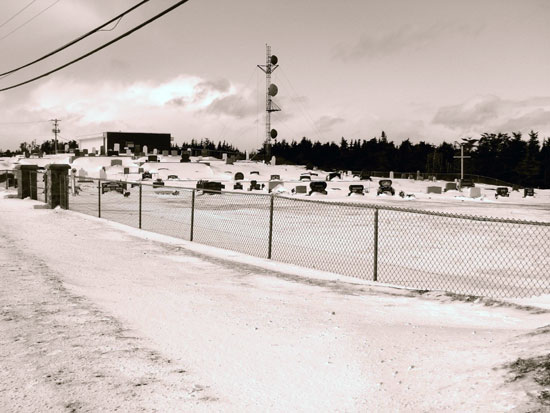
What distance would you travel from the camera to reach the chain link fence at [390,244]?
38.2 feet

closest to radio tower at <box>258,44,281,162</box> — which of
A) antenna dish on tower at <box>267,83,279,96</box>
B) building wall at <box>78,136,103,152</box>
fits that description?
antenna dish on tower at <box>267,83,279,96</box>

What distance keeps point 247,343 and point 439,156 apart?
115103 millimetres

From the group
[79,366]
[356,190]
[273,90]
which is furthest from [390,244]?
[273,90]

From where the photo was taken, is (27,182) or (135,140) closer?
(27,182)

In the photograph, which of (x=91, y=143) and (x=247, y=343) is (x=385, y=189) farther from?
(x=91, y=143)

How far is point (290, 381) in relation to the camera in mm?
4793

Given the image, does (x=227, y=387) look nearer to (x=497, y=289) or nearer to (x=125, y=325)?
(x=125, y=325)

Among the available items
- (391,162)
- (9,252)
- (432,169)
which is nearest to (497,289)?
(9,252)

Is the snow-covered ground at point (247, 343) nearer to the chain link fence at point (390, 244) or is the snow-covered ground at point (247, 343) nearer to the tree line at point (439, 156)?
the chain link fence at point (390, 244)

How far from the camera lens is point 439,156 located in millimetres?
115188

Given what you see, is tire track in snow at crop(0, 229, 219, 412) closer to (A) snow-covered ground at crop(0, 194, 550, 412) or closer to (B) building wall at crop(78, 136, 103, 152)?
(A) snow-covered ground at crop(0, 194, 550, 412)

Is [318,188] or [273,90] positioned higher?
[273,90]

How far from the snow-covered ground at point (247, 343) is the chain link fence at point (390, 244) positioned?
2.17m

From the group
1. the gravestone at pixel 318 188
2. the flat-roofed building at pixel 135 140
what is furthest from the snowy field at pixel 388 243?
the flat-roofed building at pixel 135 140
